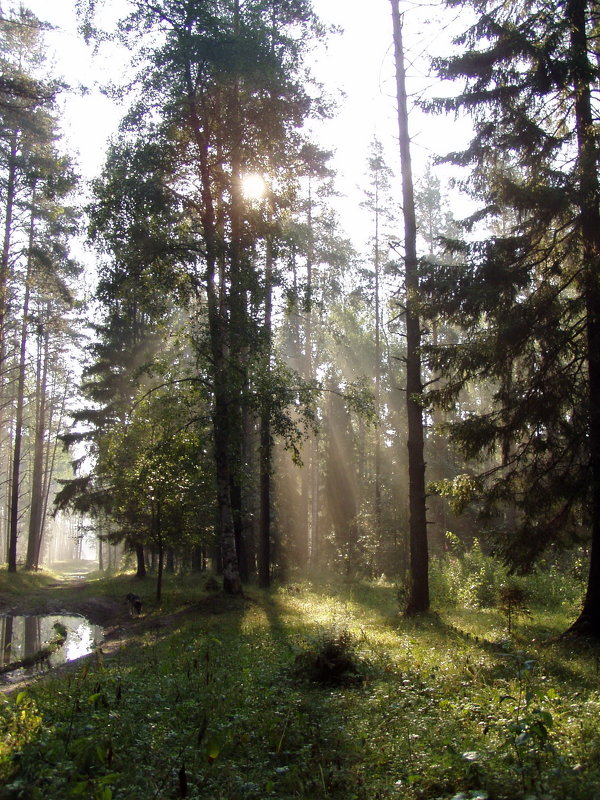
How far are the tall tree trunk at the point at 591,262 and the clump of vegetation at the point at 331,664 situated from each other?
13.6 feet

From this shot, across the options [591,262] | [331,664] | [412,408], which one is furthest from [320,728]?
[412,408]

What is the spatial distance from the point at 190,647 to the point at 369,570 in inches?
758

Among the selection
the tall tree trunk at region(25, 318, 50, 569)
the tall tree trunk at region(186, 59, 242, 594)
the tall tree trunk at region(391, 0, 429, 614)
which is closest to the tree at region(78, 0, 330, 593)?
the tall tree trunk at region(186, 59, 242, 594)

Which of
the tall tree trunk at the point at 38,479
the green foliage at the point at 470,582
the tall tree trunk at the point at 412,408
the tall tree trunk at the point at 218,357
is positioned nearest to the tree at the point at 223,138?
the tall tree trunk at the point at 218,357

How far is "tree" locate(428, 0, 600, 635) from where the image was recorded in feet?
32.2

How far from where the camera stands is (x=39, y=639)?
1595cm

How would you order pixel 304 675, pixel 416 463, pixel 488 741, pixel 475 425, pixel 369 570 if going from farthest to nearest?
pixel 369 570 → pixel 416 463 → pixel 475 425 → pixel 304 675 → pixel 488 741

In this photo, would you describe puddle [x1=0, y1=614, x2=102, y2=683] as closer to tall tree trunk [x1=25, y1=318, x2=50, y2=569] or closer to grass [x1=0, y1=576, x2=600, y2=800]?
grass [x1=0, y1=576, x2=600, y2=800]

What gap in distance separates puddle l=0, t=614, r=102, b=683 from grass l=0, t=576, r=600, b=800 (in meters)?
2.93

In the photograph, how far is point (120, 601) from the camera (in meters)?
22.0

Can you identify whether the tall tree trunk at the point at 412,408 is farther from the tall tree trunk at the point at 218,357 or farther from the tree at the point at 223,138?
the tall tree trunk at the point at 218,357

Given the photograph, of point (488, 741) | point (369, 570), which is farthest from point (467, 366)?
point (369, 570)

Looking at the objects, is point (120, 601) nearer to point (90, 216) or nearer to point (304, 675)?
point (90, 216)

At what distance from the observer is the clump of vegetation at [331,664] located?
7891mm
